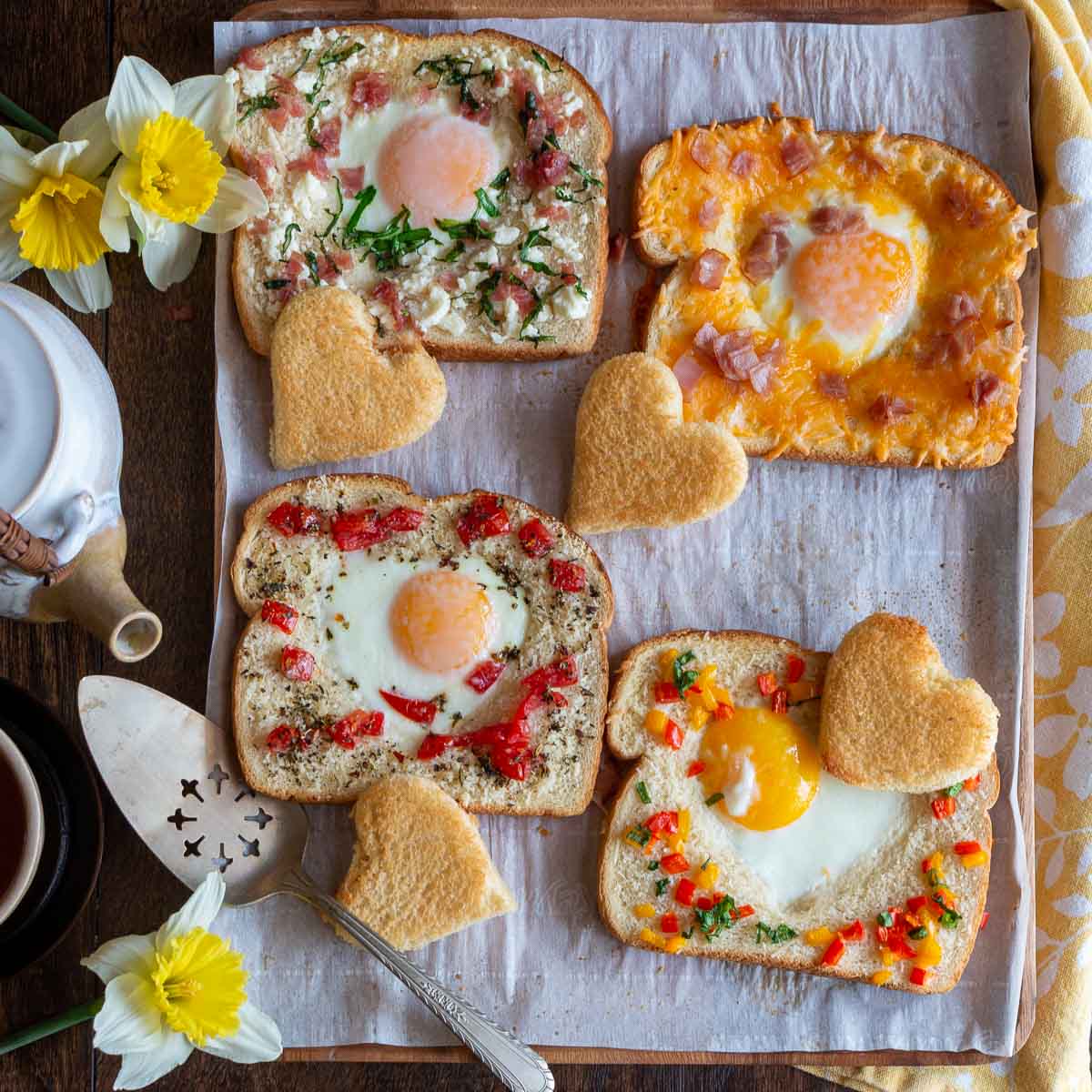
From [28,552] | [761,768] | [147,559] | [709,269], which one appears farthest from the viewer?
[147,559]

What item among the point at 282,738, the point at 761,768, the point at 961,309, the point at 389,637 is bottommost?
the point at 761,768


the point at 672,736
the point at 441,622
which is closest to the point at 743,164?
the point at 441,622

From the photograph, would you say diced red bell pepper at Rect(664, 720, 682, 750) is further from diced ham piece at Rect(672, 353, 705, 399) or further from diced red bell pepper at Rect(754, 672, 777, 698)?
diced ham piece at Rect(672, 353, 705, 399)

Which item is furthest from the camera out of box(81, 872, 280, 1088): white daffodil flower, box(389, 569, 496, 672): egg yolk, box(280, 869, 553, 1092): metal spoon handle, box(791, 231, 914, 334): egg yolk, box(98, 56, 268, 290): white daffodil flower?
box(791, 231, 914, 334): egg yolk

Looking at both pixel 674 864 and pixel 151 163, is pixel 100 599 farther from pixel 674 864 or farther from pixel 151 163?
pixel 674 864

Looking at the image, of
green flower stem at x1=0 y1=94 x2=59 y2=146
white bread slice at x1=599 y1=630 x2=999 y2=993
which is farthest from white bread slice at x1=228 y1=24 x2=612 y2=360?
white bread slice at x1=599 y1=630 x2=999 y2=993

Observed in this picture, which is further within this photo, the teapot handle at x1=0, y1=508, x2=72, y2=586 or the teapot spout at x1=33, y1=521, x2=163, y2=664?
the teapot spout at x1=33, y1=521, x2=163, y2=664
